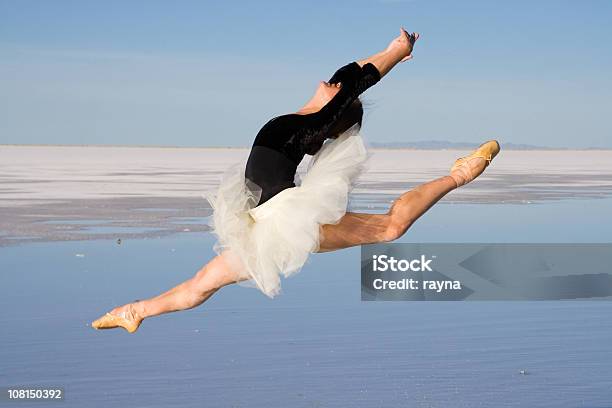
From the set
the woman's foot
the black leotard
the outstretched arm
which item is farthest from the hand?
the woman's foot

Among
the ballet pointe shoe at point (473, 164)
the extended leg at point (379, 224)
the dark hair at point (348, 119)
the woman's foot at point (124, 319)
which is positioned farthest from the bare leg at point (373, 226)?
the woman's foot at point (124, 319)

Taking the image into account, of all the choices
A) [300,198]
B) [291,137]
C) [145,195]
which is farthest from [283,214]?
[145,195]

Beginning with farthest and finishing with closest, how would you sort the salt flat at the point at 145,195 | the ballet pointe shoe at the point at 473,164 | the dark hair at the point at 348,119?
1. the salt flat at the point at 145,195
2. the ballet pointe shoe at the point at 473,164
3. the dark hair at the point at 348,119

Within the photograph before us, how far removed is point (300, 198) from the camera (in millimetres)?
5422

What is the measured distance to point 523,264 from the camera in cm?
820

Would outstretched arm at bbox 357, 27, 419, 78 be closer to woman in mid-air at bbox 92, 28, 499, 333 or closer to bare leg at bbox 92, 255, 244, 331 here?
woman in mid-air at bbox 92, 28, 499, 333

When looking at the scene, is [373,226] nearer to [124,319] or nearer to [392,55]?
[392,55]

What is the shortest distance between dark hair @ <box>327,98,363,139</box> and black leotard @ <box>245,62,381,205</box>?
0.08 meters

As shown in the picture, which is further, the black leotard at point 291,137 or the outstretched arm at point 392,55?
the outstretched arm at point 392,55

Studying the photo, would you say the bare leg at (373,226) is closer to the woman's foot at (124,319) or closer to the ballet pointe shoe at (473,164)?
the ballet pointe shoe at (473,164)

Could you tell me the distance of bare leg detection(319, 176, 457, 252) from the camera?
5.53m

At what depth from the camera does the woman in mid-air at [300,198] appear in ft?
17.7

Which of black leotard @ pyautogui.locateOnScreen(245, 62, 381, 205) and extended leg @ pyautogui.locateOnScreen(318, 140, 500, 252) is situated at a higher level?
black leotard @ pyautogui.locateOnScreen(245, 62, 381, 205)

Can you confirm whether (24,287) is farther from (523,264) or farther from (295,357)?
(523,264)
